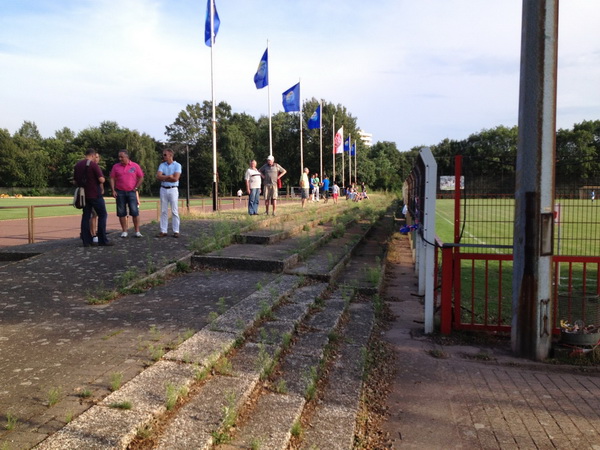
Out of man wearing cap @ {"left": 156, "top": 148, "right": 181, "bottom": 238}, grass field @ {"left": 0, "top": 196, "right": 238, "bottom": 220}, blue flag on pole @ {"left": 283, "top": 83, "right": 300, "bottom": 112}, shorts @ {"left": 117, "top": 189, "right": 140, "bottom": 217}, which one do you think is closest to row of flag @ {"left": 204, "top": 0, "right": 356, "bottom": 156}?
blue flag on pole @ {"left": 283, "top": 83, "right": 300, "bottom": 112}

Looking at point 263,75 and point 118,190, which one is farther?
point 263,75

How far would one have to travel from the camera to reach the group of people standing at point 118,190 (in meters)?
8.53

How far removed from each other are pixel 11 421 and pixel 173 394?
891 mm

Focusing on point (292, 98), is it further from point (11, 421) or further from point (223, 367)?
point (11, 421)

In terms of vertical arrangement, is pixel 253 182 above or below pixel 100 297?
above

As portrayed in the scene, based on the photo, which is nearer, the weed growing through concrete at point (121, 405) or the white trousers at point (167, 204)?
the weed growing through concrete at point (121, 405)

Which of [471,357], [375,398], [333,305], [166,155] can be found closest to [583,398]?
[471,357]

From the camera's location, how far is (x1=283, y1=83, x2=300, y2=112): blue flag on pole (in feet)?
92.4

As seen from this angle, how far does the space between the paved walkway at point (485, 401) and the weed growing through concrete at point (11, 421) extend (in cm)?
237

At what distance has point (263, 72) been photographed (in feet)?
78.7

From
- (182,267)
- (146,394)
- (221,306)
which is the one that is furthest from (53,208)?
(146,394)

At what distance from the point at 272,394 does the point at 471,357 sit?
8.28 ft

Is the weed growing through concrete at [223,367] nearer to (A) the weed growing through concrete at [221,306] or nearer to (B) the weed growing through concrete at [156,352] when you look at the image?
(B) the weed growing through concrete at [156,352]

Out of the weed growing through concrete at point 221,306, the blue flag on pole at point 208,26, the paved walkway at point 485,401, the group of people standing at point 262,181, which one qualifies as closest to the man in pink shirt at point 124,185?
the weed growing through concrete at point 221,306
